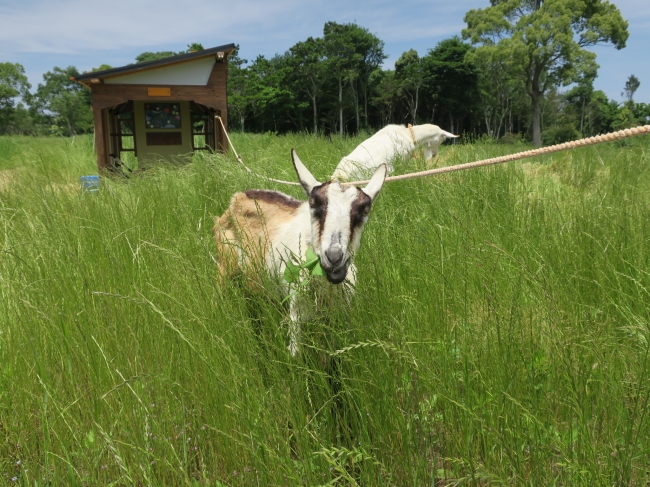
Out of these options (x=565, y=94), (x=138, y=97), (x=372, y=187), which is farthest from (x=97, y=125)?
(x=565, y=94)

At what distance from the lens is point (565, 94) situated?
54250mm

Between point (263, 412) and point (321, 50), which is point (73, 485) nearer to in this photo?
point (263, 412)

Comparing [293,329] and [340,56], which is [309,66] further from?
[293,329]

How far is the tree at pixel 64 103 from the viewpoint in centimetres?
5666

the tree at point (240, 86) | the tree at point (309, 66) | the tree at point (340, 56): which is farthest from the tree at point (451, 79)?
the tree at point (240, 86)

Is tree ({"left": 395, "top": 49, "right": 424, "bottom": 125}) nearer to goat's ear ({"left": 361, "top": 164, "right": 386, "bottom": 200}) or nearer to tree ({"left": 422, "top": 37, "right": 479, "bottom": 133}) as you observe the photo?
tree ({"left": 422, "top": 37, "right": 479, "bottom": 133})

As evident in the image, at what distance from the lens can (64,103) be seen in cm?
6103

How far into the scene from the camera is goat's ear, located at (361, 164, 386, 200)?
7.44 ft

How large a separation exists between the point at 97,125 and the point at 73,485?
25.3 feet

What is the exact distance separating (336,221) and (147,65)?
23.8 feet

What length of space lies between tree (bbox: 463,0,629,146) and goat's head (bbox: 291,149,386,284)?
3089 cm

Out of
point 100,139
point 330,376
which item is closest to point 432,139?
point 100,139

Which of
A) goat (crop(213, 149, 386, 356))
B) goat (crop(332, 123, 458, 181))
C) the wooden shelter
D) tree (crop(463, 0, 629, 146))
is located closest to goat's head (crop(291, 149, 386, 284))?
goat (crop(213, 149, 386, 356))

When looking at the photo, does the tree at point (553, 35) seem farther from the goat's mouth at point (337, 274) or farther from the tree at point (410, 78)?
the goat's mouth at point (337, 274)
